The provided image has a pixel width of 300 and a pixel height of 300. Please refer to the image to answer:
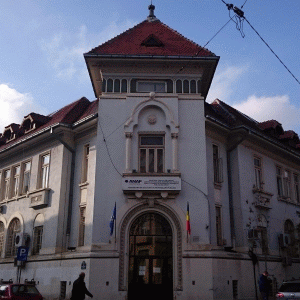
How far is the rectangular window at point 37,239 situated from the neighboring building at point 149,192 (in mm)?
58

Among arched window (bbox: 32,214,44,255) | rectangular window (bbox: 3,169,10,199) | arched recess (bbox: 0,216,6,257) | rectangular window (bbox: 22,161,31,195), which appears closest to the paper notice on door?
arched window (bbox: 32,214,44,255)

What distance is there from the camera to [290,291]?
13898 mm

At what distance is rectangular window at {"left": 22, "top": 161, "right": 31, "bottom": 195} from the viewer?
80.5 ft

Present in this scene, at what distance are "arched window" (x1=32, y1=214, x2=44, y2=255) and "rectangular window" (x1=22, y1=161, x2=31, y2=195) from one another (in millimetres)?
2714

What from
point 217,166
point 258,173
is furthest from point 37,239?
point 258,173

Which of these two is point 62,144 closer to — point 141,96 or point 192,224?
point 141,96

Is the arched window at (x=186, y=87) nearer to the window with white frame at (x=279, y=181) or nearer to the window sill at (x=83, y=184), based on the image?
the window sill at (x=83, y=184)

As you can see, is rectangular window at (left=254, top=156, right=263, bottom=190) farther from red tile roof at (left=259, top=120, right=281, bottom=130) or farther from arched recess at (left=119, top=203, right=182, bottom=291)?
arched recess at (left=119, top=203, right=182, bottom=291)

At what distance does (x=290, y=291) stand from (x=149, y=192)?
7460mm

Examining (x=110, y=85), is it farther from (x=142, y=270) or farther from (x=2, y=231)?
(x=2, y=231)

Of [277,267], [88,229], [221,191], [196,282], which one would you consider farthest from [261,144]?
[88,229]

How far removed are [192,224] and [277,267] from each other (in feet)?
23.6

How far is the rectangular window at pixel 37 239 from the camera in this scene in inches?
871

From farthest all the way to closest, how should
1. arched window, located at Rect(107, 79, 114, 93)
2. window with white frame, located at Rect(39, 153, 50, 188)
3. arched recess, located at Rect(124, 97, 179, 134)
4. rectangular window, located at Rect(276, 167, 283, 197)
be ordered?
rectangular window, located at Rect(276, 167, 283, 197) < window with white frame, located at Rect(39, 153, 50, 188) < arched window, located at Rect(107, 79, 114, 93) < arched recess, located at Rect(124, 97, 179, 134)
